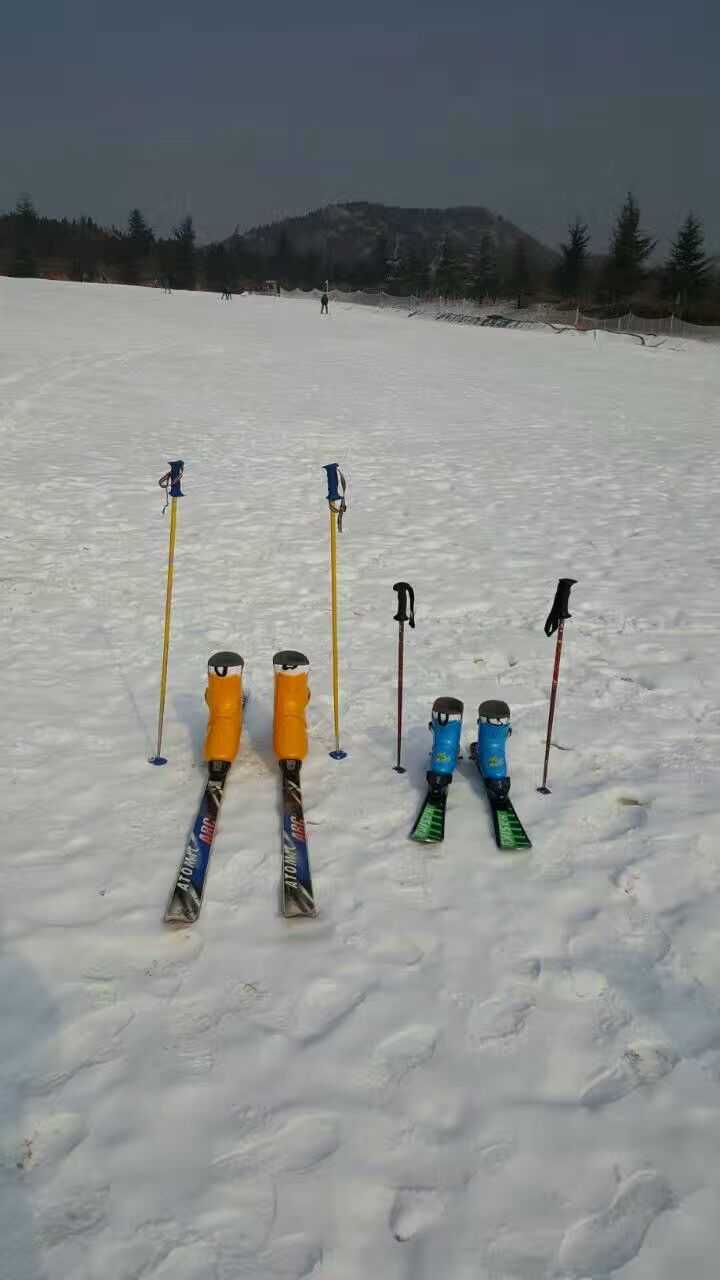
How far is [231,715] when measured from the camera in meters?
4.93

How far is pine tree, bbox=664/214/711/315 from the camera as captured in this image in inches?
2051

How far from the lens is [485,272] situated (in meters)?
78.1

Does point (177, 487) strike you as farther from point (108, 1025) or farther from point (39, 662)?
point (108, 1025)

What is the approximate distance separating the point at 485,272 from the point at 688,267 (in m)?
28.9

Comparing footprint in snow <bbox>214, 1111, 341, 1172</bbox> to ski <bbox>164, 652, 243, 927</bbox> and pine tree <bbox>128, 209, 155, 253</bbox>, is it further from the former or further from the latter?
pine tree <bbox>128, 209, 155, 253</bbox>

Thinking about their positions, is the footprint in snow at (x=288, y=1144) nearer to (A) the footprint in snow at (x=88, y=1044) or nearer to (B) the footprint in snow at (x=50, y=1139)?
(B) the footprint in snow at (x=50, y=1139)

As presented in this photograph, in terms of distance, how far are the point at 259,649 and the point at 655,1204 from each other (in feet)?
16.4

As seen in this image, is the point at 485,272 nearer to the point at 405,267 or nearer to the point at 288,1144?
the point at 405,267

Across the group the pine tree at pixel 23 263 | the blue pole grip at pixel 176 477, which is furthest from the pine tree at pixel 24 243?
the blue pole grip at pixel 176 477

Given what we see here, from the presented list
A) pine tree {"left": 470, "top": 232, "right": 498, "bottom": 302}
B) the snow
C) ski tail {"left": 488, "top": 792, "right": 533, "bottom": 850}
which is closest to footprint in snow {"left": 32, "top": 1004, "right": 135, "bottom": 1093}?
the snow

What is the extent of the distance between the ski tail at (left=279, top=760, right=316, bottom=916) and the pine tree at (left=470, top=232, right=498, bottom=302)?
7810 centimetres

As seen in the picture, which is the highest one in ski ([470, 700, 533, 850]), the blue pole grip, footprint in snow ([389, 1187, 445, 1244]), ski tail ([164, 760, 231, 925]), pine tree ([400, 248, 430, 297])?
pine tree ([400, 248, 430, 297])

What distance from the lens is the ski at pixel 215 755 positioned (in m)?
3.96

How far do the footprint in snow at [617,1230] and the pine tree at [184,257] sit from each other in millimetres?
104835
